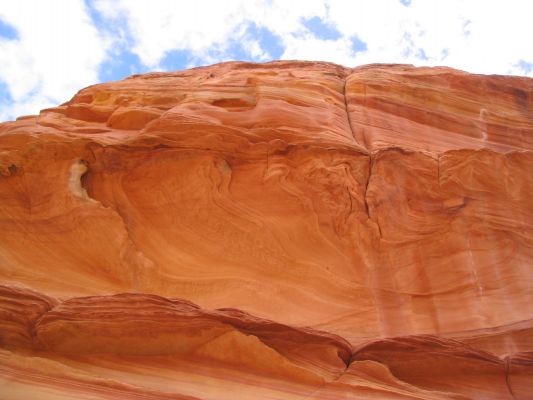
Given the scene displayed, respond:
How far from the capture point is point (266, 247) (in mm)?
9914

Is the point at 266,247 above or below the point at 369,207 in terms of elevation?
below

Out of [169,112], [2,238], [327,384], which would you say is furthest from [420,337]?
[2,238]

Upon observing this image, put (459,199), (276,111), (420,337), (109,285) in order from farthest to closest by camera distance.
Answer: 1. (276,111)
2. (459,199)
3. (109,285)
4. (420,337)

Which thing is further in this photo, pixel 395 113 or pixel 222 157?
pixel 395 113

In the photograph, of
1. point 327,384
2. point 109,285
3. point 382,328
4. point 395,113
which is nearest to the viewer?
point 327,384

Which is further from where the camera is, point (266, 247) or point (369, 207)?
point (369, 207)

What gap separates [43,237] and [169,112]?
300cm

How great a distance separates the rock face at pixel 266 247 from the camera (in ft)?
24.4

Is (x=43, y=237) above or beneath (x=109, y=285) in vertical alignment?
above

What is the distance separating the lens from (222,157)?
10.7 metres

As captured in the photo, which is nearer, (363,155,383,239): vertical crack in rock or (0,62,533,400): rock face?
(0,62,533,400): rock face

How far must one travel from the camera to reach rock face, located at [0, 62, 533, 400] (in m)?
7.45

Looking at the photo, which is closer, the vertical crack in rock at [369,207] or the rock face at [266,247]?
the rock face at [266,247]

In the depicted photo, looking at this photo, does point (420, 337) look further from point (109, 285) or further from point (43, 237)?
point (43, 237)
